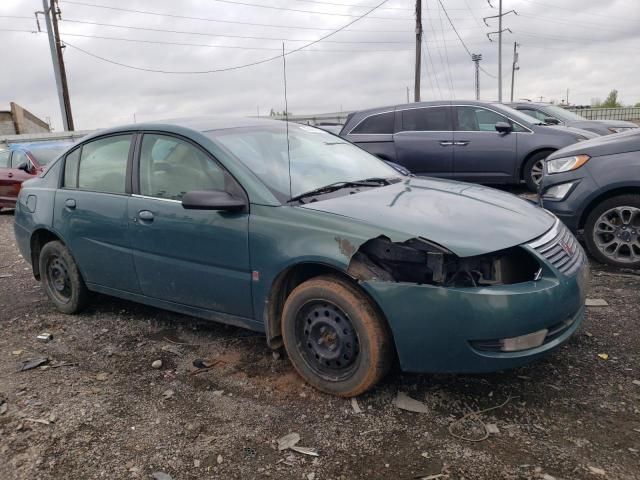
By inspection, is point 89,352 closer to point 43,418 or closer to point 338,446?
point 43,418

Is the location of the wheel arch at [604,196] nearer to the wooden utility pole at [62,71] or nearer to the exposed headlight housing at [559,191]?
the exposed headlight housing at [559,191]

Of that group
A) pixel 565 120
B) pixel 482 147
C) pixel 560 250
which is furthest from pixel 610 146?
pixel 565 120

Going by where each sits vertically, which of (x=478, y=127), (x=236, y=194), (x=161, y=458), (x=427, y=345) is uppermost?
(x=478, y=127)

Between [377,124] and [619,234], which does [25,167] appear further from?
[619,234]

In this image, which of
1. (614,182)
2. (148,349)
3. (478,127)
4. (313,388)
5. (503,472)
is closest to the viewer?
(503,472)

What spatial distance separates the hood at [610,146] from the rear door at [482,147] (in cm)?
344

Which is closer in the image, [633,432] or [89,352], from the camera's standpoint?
[633,432]

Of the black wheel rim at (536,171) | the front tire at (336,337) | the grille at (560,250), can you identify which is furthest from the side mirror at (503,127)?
the front tire at (336,337)

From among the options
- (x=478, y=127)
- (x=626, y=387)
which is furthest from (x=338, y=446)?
(x=478, y=127)

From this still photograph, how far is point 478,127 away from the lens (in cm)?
920

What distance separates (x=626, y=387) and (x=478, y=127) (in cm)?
A: 675

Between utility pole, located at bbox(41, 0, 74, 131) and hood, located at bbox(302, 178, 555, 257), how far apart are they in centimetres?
2631

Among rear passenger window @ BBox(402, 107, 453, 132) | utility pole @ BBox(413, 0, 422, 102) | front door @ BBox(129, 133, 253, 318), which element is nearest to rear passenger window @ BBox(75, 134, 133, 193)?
front door @ BBox(129, 133, 253, 318)

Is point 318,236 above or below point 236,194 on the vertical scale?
below
